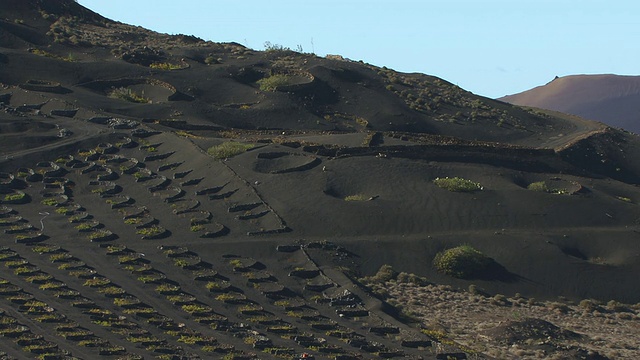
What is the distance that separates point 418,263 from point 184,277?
413 inches

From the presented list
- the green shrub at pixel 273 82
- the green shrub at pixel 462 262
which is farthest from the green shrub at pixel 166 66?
the green shrub at pixel 462 262

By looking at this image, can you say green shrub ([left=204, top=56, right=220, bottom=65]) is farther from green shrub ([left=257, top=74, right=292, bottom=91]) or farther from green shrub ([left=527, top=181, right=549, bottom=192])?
green shrub ([left=527, top=181, right=549, bottom=192])

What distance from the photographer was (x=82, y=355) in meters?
32.5

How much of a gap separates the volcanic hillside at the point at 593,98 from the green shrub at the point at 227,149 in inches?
4119

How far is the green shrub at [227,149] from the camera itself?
59209 millimetres

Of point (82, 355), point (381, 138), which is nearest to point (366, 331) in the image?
point (82, 355)

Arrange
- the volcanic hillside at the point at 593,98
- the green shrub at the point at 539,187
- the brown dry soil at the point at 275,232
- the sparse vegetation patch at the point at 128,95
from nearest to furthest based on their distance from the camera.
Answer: the brown dry soil at the point at 275,232 < the green shrub at the point at 539,187 < the sparse vegetation patch at the point at 128,95 < the volcanic hillside at the point at 593,98

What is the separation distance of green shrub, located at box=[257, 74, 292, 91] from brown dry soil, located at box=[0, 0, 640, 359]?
3.60 m

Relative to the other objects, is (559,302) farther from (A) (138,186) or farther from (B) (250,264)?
(A) (138,186)

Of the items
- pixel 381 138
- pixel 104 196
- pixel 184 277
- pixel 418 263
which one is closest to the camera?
pixel 184 277

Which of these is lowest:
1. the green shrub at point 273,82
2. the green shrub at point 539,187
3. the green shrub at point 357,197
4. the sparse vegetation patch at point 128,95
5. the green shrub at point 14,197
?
the green shrub at point 14,197

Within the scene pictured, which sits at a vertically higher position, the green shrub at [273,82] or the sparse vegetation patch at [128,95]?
the green shrub at [273,82]

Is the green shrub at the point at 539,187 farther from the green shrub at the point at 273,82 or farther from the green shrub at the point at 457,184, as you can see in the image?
the green shrub at the point at 273,82

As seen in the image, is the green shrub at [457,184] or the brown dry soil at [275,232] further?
the green shrub at [457,184]
